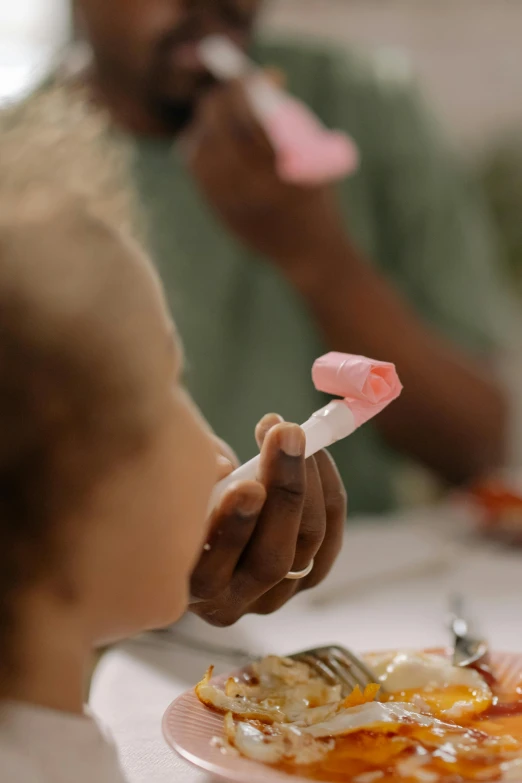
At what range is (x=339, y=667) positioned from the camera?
0.39 meters

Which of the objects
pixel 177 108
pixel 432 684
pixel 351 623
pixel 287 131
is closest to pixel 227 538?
pixel 432 684

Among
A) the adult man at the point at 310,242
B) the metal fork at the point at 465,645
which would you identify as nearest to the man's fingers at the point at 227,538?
the metal fork at the point at 465,645

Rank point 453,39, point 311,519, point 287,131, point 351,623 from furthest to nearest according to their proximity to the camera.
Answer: point 453,39 < point 287,131 < point 351,623 < point 311,519

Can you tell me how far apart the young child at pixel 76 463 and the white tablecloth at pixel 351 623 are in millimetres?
69

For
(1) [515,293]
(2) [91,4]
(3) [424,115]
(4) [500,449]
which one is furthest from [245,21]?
(1) [515,293]

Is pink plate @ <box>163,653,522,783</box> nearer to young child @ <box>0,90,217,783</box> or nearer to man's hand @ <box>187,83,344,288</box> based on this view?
young child @ <box>0,90,217,783</box>

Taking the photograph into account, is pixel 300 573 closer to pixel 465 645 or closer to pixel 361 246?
pixel 465 645

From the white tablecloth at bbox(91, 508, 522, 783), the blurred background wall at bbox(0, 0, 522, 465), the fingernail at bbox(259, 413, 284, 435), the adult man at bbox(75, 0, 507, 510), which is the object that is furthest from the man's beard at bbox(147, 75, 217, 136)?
the blurred background wall at bbox(0, 0, 522, 465)

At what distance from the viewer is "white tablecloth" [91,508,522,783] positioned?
388 millimetres

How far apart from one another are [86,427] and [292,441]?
0.30ft

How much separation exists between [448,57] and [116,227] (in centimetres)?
151

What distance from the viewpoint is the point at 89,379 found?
259 mm

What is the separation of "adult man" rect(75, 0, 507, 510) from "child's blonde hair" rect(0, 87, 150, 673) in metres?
0.49

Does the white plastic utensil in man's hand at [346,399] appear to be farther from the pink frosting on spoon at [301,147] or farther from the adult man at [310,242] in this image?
the pink frosting on spoon at [301,147]
